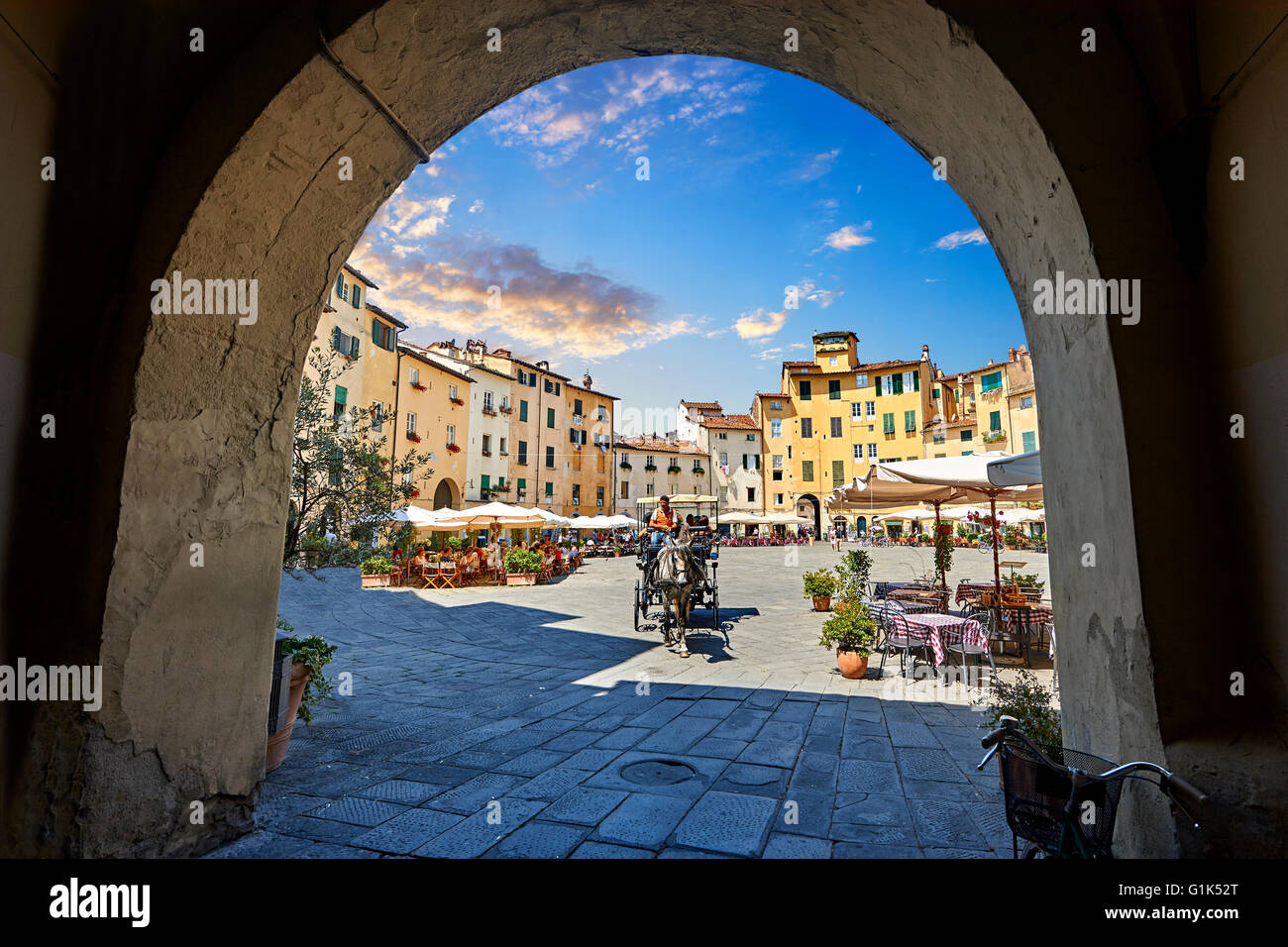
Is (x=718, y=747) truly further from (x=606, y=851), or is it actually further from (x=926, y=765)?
(x=606, y=851)

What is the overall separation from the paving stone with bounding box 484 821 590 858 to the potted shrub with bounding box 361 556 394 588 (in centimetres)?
1463

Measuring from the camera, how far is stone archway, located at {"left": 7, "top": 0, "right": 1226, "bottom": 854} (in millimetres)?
2352

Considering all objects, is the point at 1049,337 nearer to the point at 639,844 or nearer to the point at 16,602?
the point at 639,844

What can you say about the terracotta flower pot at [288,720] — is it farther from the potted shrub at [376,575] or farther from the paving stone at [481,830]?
the potted shrub at [376,575]

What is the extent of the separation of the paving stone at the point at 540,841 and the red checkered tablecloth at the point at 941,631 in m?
4.73

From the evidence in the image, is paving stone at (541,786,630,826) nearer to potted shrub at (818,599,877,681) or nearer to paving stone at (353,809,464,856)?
paving stone at (353,809,464,856)

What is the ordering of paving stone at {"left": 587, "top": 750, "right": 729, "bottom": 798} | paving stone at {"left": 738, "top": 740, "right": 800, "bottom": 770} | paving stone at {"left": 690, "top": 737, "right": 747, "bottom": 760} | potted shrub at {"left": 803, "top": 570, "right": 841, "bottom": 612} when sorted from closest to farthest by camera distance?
paving stone at {"left": 587, "top": 750, "right": 729, "bottom": 798} < paving stone at {"left": 738, "top": 740, "right": 800, "bottom": 770} < paving stone at {"left": 690, "top": 737, "right": 747, "bottom": 760} < potted shrub at {"left": 803, "top": 570, "right": 841, "bottom": 612}

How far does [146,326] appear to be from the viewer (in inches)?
104

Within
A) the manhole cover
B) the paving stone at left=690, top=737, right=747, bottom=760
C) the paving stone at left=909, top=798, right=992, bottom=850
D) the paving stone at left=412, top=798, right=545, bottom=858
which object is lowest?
the paving stone at left=690, top=737, right=747, bottom=760

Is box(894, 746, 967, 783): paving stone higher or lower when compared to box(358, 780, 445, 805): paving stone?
lower

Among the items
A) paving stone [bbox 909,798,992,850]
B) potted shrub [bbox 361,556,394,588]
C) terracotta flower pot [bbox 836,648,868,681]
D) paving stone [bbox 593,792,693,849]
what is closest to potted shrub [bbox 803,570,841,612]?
terracotta flower pot [bbox 836,648,868,681]

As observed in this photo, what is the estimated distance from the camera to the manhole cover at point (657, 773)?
383 cm

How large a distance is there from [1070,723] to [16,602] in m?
4.29

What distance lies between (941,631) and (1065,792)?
470 centimetres
